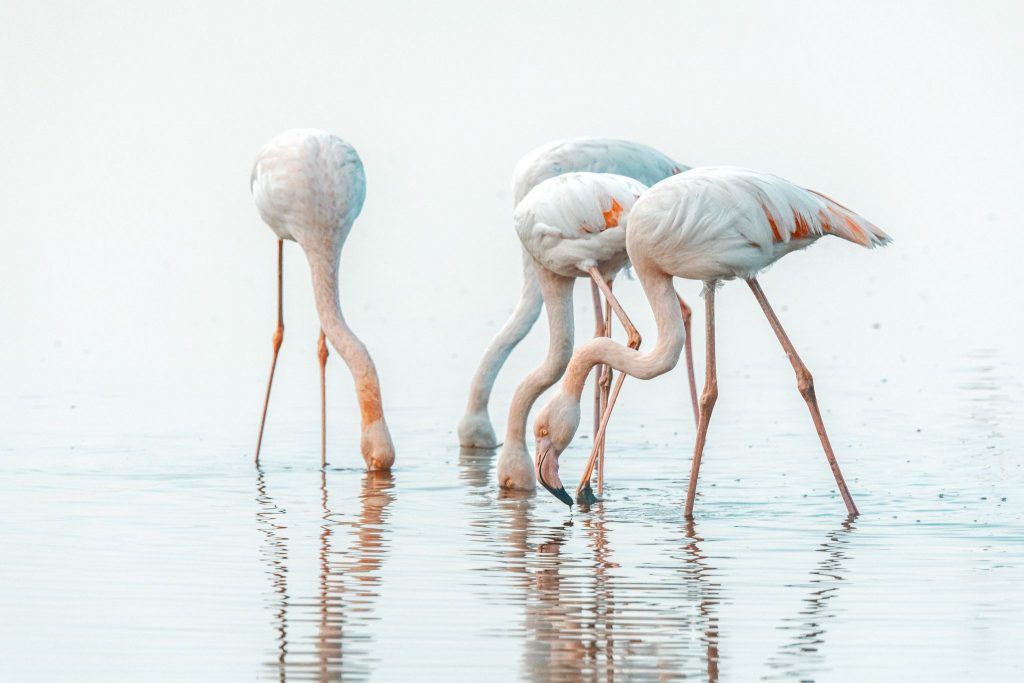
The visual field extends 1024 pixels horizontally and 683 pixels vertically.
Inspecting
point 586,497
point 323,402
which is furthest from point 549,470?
point 323,402

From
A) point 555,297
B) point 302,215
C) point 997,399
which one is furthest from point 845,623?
point 997,399

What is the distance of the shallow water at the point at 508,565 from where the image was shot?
652cm

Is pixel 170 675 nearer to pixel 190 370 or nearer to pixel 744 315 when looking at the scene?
pixel 190 370

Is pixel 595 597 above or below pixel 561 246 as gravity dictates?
below

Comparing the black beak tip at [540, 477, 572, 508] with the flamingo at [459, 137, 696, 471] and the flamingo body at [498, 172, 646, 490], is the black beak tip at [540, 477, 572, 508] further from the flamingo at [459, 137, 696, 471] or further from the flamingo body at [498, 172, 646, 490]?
the flamingo at [459, 137, 696, 471]

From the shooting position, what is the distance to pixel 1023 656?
644 centimetres

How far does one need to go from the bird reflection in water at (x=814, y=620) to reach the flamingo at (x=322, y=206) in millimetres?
3835

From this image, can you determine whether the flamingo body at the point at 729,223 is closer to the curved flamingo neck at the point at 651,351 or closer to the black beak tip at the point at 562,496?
the curved flamingo neck at the point at 651,351

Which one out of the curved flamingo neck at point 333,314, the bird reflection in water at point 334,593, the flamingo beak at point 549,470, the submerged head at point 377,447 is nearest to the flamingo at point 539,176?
the curved flamingo neck at point 333,314

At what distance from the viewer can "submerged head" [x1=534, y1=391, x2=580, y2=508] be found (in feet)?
31.2

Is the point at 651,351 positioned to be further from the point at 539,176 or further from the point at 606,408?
the point at 539,176

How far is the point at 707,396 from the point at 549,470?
909 millimetres

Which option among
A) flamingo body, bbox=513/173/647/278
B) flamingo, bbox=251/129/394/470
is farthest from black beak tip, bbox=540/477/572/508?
flamingo, bbox=251/129/394/470

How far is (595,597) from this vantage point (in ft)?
24.5
